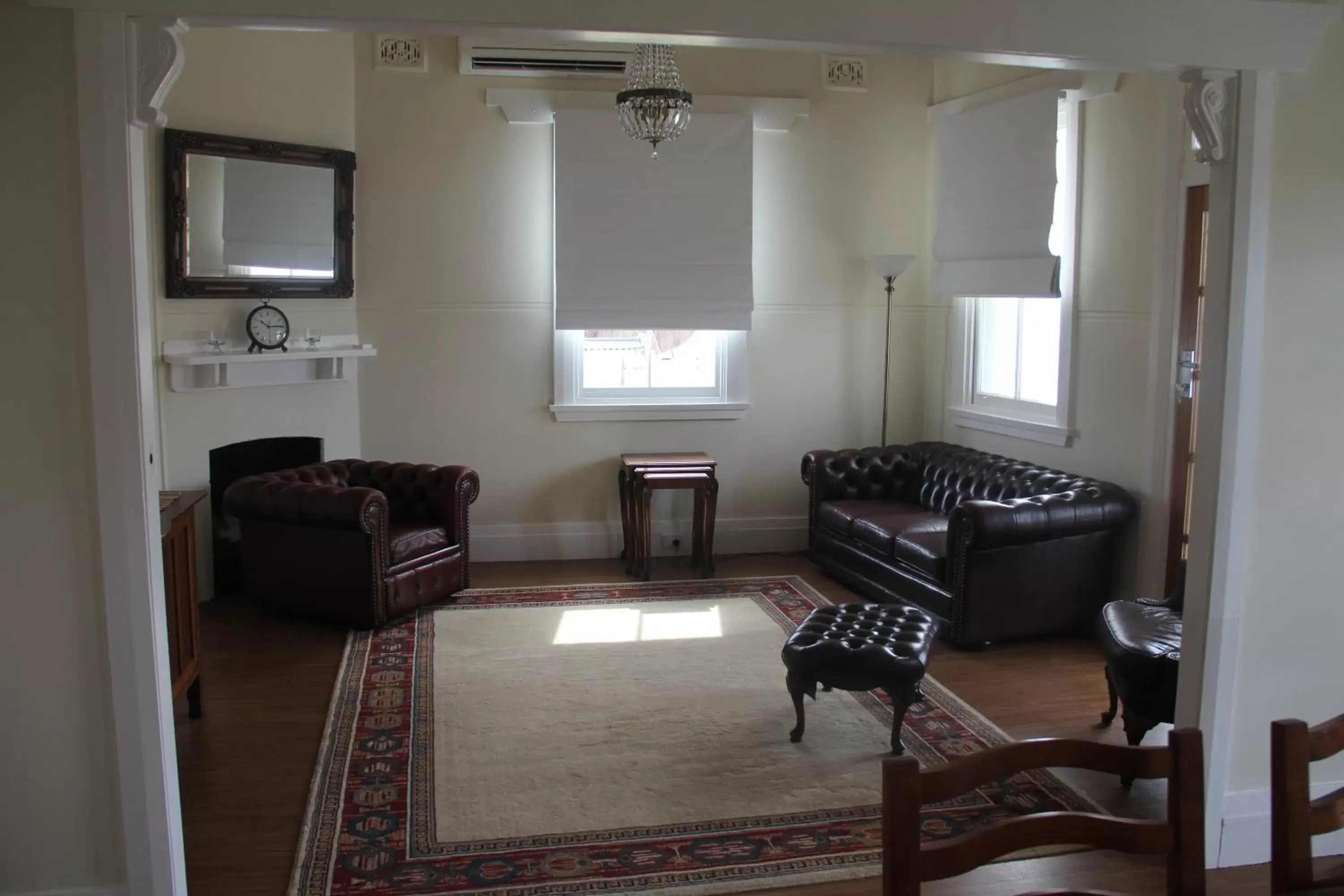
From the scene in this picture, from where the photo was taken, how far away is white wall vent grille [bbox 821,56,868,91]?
291 inches

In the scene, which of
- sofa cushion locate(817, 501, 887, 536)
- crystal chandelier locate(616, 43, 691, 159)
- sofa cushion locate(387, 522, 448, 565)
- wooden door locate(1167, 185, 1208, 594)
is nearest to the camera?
wooden door locate(1167, 185, 1208, 594)

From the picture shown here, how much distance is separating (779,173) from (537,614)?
11.0 ft

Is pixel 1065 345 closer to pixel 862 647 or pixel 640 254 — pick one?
pixel 640 254

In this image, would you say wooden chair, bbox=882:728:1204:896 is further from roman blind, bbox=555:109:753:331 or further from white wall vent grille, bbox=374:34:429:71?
white wall vent grille, bbox=374:34:429:71

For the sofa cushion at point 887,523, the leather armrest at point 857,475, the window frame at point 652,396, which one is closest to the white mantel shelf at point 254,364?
the window frame at point 652,396

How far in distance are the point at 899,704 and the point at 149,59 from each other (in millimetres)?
3212

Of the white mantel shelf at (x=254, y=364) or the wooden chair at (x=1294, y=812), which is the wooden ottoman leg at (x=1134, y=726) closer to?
the wooden chair at (x=1294, y=812)

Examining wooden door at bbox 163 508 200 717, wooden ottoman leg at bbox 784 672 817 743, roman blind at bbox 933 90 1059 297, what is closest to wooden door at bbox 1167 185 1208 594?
roman blind at bbox 933 90 1059 297

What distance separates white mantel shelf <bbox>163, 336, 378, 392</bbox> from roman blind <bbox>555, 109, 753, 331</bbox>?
1338 millimetres

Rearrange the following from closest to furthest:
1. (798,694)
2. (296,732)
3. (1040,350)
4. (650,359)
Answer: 1. (798,694)
2. (296,732)
3. (1040,350)
4. (650,359)

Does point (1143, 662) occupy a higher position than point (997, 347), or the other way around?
point (997, 347)

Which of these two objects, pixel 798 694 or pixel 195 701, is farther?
pixel 195 701

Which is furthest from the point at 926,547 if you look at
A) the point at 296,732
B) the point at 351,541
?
the point at 296,732

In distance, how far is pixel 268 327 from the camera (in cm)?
645
